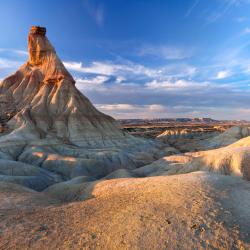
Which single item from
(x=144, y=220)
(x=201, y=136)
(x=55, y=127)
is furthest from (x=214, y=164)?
(x=201, y=136)

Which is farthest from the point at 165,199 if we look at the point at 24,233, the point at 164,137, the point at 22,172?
the point at 164,137

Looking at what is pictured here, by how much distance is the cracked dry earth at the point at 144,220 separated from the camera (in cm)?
977

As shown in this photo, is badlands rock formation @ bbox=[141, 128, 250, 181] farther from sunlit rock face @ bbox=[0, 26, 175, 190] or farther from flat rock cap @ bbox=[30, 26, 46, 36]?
flat rock cap @ bbox=[30, 26, 46, 36]

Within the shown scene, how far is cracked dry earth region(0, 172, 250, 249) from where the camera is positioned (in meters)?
9.77

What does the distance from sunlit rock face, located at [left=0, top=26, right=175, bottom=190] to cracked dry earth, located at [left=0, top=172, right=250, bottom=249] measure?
22.0 meters

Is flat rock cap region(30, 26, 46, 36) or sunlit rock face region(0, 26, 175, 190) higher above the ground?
flat rock cap region(30, 26, 46, 36)

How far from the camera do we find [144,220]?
11023mm

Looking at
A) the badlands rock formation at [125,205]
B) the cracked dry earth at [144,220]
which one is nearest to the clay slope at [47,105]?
the badlands rock formation at [125,205]

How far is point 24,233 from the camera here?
35.3 feet

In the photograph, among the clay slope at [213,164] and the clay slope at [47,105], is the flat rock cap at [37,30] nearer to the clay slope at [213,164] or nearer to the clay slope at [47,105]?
the clay slope at [47,105]

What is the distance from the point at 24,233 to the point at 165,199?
6.53m

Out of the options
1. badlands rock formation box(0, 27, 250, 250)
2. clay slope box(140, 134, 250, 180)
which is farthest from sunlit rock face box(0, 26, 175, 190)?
clay slope box(140, 134, 250, 180)

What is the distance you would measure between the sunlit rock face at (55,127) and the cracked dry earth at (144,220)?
22.0 metres

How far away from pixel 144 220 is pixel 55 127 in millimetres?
46541
